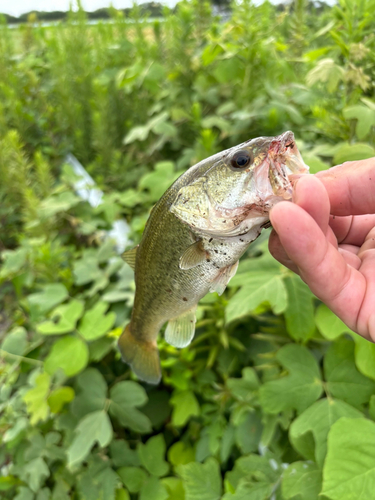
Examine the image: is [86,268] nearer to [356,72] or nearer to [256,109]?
[256,109]

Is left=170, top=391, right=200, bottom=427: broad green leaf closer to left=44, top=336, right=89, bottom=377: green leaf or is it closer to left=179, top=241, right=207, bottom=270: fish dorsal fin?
left=44, top=336, right=89, bottom=377: green leaf

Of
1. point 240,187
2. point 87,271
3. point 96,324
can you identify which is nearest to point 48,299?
point 87,271

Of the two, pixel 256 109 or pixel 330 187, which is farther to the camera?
pixel 256 109

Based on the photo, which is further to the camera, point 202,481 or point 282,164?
point 202,481

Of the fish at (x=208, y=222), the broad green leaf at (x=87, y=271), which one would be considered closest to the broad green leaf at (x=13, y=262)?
the broad green leaf at (x=87, y=271)

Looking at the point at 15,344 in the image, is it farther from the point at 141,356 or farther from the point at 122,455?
the point at 141,356

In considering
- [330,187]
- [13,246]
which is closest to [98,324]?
[330,187]
